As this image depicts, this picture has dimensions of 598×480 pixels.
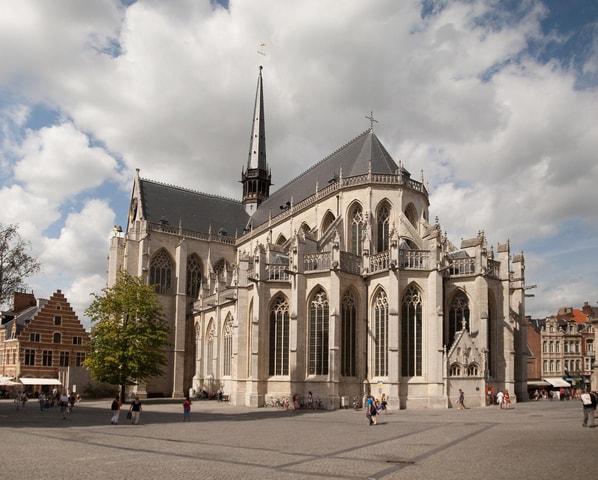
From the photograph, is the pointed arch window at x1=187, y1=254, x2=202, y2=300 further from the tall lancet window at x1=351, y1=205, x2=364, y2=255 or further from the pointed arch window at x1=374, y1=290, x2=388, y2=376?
the pointed arch window at x1=374, y1=290, x2=388, y2=376

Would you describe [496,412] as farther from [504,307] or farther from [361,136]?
[361,136]

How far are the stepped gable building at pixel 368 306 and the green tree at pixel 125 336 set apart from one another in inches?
224

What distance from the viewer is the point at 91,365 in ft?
125

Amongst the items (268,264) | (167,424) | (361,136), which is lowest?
(167,424)

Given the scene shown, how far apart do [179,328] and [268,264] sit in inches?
689

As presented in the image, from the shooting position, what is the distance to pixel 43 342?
183 feet

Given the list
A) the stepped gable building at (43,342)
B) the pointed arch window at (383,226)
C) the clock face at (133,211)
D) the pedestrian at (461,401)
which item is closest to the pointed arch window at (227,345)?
the pointed arch window at (383,226)

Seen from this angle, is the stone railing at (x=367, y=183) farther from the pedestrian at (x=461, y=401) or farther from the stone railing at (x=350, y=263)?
the pedestrian at (x=461, y=401)

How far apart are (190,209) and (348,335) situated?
28604mm

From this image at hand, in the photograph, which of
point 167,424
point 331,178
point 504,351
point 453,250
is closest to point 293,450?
point 167,424

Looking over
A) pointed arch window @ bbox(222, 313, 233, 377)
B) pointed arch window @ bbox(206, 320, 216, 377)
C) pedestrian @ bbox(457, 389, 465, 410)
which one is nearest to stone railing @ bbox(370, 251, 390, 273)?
pedestrian @ bbox(457, 389, 465, 410)

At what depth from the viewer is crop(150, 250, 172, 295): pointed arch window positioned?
52.9 m

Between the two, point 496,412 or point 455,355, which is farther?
point 455,355

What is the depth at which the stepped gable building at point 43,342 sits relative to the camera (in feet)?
178
